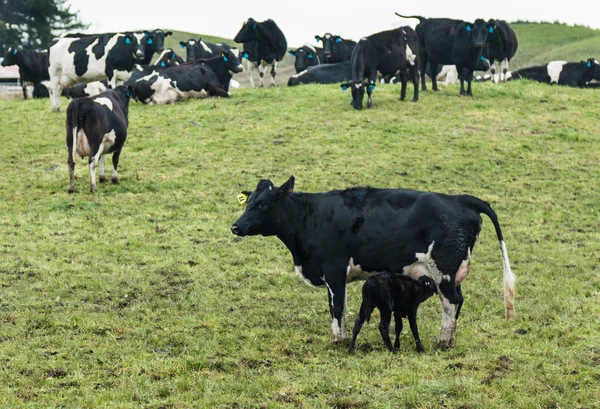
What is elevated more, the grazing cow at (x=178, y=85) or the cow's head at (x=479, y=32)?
the cow's head at (x=479, y=32)

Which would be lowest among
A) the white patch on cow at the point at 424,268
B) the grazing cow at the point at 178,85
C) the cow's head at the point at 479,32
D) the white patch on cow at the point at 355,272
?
the white patch on cow at the point at 355,272

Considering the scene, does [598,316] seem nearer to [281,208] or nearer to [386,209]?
[386,209]

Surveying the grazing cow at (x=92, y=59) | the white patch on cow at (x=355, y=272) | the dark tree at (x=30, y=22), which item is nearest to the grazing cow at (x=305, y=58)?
the grazing cow at (x=92, y=59)

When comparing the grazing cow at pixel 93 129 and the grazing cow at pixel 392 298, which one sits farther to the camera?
the grazing cow at pixel 93 129

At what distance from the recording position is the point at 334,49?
122 feet

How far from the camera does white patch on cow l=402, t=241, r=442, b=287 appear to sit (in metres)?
8.70

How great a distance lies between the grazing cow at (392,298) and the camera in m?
8.23

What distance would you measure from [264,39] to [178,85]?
5869 millimetres

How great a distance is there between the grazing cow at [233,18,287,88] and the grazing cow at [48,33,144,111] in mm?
6473

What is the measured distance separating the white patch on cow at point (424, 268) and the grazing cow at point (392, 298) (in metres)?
0.17

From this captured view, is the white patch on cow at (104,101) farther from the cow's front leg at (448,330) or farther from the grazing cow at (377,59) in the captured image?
the cow's front leg at (448,330)

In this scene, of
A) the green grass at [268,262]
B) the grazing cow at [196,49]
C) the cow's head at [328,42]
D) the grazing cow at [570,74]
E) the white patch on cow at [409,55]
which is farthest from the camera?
the grazing cow at [196,49]

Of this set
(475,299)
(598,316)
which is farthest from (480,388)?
(475,299)

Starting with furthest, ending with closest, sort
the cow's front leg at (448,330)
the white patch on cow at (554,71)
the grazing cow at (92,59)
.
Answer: the white patch on cow at (554,71), the grazing cow at (92,59), the cow's front leg at (448,330)
